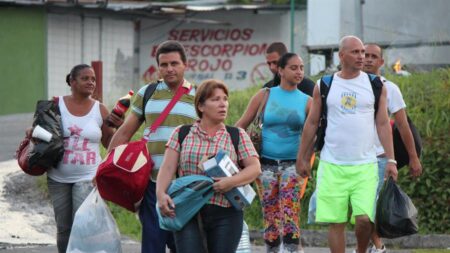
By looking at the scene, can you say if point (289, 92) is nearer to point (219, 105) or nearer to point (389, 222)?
point (389, 222)

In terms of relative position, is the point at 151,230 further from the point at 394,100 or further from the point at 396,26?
the point at 396,26

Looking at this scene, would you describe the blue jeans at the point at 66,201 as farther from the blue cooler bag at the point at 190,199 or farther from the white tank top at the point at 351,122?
the blue cooler bag at the point at 190,199

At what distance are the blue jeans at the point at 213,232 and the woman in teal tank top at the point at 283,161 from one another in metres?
2.50

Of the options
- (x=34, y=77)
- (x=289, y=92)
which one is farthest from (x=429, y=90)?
(x=34, y=77)

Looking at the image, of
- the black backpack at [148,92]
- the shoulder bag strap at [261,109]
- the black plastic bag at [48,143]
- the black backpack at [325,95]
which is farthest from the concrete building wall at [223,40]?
the black backpack at [148,92]

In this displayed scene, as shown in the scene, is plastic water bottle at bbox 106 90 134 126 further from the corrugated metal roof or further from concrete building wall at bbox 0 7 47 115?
concrete building wall at bbox 0 7 47 115

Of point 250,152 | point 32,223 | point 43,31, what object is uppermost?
point 43,31

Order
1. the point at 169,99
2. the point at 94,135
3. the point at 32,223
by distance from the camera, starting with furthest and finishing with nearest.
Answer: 1. the point at 32,223
2. the point at 94,135
3. the point at 169,99

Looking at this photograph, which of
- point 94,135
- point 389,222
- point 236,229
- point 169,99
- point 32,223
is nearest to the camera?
point 236,229

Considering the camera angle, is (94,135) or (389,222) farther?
(94,135)

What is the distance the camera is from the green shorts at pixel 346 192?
9.12 m

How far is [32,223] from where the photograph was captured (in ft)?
43.8

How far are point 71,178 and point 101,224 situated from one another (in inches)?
37.0

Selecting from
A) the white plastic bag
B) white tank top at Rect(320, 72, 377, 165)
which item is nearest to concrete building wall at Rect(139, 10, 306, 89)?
white tank top at Rect(320, 72, 377, 165)
